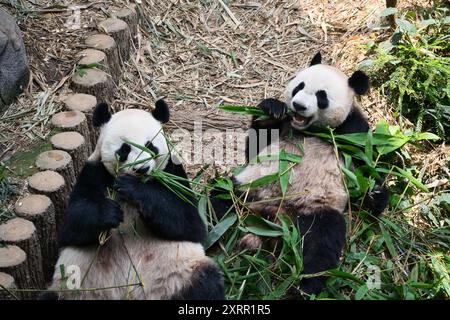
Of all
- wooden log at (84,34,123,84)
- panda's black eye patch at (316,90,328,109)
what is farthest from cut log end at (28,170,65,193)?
panda's black eye patch at (316,90,328,109)

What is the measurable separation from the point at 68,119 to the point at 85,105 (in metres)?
0.20

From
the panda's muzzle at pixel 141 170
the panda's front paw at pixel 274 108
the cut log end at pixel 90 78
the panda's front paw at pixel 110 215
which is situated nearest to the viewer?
the panda's front paw at pixel 110 215

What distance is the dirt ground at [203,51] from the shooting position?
18.7 ft

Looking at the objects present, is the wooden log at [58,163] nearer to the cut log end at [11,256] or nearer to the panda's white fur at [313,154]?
the cut log end at [11,256]

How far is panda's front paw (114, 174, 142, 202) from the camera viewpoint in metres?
4.16

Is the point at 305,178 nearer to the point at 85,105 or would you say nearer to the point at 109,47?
the point at 85,105

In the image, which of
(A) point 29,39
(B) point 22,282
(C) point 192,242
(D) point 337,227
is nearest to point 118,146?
(C) point 192,242

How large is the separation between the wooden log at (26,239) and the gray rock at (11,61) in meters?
1.28

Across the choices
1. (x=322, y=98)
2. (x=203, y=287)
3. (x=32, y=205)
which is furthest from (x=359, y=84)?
(x=32, y=205)

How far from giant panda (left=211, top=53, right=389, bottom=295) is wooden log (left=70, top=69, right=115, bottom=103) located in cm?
119

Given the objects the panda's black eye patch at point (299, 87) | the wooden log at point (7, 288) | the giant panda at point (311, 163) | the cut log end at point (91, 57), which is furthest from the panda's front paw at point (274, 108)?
the wooden log at point (7, 288)

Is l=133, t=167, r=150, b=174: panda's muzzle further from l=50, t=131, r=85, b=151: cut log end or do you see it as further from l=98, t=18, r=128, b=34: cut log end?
l=98, t=18, r=128, b=34: cut log end
